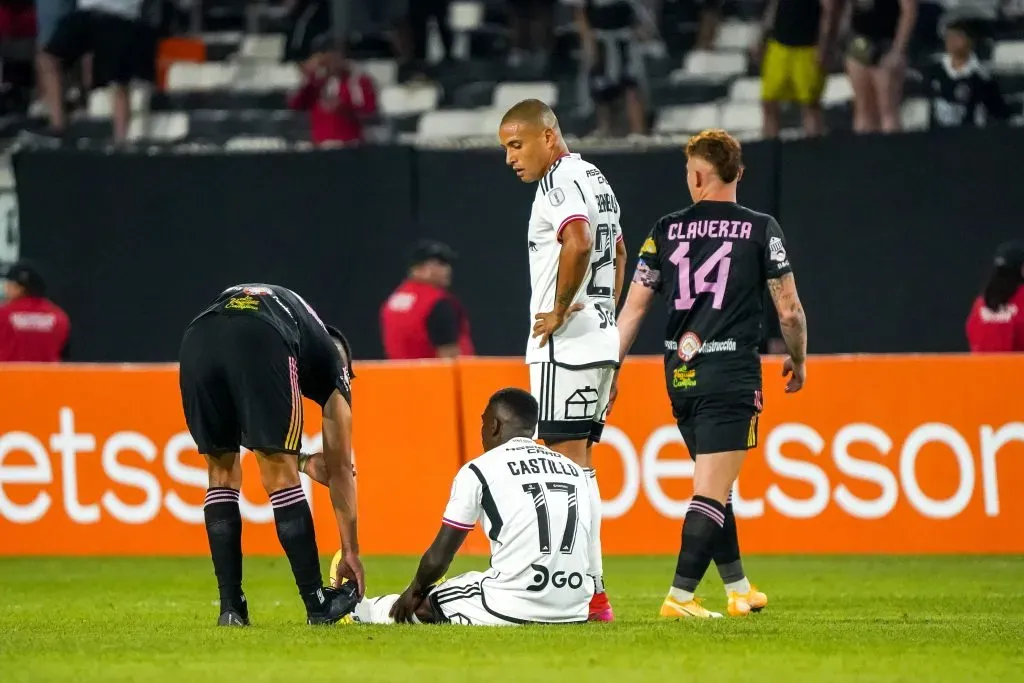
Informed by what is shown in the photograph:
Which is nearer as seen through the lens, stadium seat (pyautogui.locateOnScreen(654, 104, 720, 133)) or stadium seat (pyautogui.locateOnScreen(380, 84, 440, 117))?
stadium seat (pyautogui.locateOnScreen(654, 104, 720, 133))

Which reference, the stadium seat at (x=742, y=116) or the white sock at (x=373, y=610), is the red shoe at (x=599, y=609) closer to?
the white sock at (x=373, y=610)

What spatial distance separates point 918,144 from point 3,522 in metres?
7.69

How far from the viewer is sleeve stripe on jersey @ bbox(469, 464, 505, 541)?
6941 mm

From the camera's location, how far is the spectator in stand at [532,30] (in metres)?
19.1

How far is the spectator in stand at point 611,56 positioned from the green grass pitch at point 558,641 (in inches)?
304

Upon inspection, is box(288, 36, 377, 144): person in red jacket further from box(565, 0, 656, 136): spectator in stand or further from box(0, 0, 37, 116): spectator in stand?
box(0, 0, 37, 116): spectator in stand

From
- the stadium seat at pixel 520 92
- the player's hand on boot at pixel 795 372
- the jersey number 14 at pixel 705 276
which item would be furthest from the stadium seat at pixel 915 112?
the jersey number 14 at pixel 705 276

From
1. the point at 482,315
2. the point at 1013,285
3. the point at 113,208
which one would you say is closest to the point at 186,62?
the point at 113,208

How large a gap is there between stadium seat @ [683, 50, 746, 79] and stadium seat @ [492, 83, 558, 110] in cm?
147

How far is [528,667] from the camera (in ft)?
19.4

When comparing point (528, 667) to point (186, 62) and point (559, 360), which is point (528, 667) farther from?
point (186, 62)

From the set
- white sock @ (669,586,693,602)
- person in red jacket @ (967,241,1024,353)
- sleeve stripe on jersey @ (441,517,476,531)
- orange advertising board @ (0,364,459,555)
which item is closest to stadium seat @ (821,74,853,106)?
person in red jacket @ (967,241,1024,353)

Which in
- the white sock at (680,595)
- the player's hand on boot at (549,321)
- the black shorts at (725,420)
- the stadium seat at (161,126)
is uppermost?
the stadium seat at (161,126)

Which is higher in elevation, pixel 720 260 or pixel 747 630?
pixel 720 260
